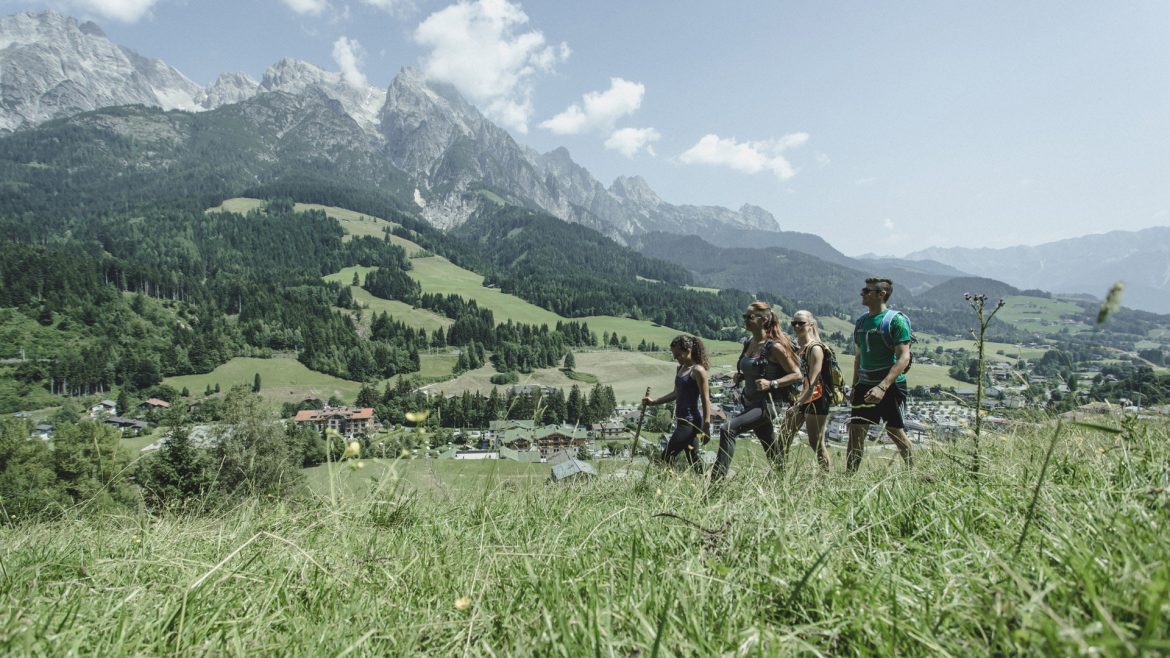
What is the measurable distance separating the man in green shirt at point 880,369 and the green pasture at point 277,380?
311 ft

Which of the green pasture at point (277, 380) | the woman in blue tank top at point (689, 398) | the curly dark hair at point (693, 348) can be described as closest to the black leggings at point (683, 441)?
the woman in blue tank top at point (689, 398)

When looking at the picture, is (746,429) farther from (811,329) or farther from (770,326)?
(811,329)

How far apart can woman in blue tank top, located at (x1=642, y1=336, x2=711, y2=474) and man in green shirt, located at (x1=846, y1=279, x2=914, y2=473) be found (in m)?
1.55

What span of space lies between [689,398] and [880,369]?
204 cm

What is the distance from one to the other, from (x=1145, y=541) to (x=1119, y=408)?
2.61 m

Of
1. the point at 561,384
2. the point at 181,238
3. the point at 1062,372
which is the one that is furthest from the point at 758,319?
the point at 181,238

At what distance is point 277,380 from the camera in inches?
3799

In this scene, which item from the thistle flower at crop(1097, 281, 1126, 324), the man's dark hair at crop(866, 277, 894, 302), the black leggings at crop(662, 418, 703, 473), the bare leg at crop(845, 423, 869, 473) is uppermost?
the thistle flower at crop(1097, 281, 1126, 324)

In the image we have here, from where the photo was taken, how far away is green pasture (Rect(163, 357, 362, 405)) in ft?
299

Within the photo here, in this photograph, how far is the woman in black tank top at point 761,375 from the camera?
215 inches

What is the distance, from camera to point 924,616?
4.08 ft

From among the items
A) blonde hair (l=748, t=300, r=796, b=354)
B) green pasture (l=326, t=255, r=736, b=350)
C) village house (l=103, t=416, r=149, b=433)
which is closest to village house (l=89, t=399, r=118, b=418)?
village house (l=103, t=416, r=149, b=433)

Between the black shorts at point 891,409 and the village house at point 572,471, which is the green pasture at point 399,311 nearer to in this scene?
the village house at point 572,471

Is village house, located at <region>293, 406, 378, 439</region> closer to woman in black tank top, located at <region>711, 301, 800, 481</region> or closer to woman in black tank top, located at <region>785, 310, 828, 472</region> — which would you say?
woman in black tank top, located at <region>711, 301, 800, 481</region>
